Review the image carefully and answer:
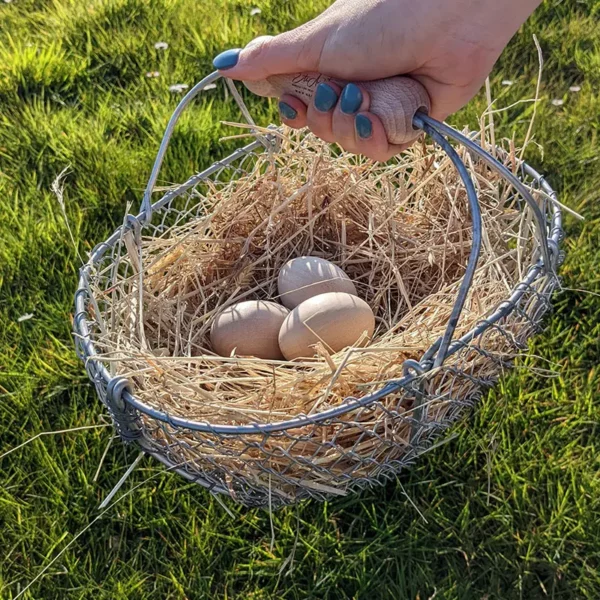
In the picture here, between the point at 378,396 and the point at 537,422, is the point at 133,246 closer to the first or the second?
the point at 378,396

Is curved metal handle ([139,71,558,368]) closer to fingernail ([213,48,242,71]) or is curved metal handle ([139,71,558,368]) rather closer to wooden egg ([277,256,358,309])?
fingernail ([213,48,242,71])

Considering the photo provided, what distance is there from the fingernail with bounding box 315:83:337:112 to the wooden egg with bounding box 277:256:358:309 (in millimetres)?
506

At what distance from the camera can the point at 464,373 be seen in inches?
56.2

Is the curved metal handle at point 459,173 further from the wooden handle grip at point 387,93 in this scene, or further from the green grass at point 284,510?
the green grass at point 284,510

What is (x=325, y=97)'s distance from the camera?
142 cm

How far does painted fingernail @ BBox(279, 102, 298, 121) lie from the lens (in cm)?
152

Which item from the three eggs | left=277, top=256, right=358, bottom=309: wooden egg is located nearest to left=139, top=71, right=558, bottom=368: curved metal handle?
the three eggs

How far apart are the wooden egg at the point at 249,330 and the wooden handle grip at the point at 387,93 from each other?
0.49 metres

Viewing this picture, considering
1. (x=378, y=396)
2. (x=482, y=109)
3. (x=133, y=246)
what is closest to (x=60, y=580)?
(x=133, y=246)

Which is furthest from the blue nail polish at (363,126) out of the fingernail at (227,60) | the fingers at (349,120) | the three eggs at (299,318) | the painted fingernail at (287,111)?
the three eggs at (299,318)

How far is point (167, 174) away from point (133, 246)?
0.90 m

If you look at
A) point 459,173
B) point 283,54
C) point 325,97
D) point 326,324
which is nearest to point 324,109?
point 325,97

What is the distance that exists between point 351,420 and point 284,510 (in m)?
0.49

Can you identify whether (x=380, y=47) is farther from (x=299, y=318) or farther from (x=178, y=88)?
(x=178, y=88)
